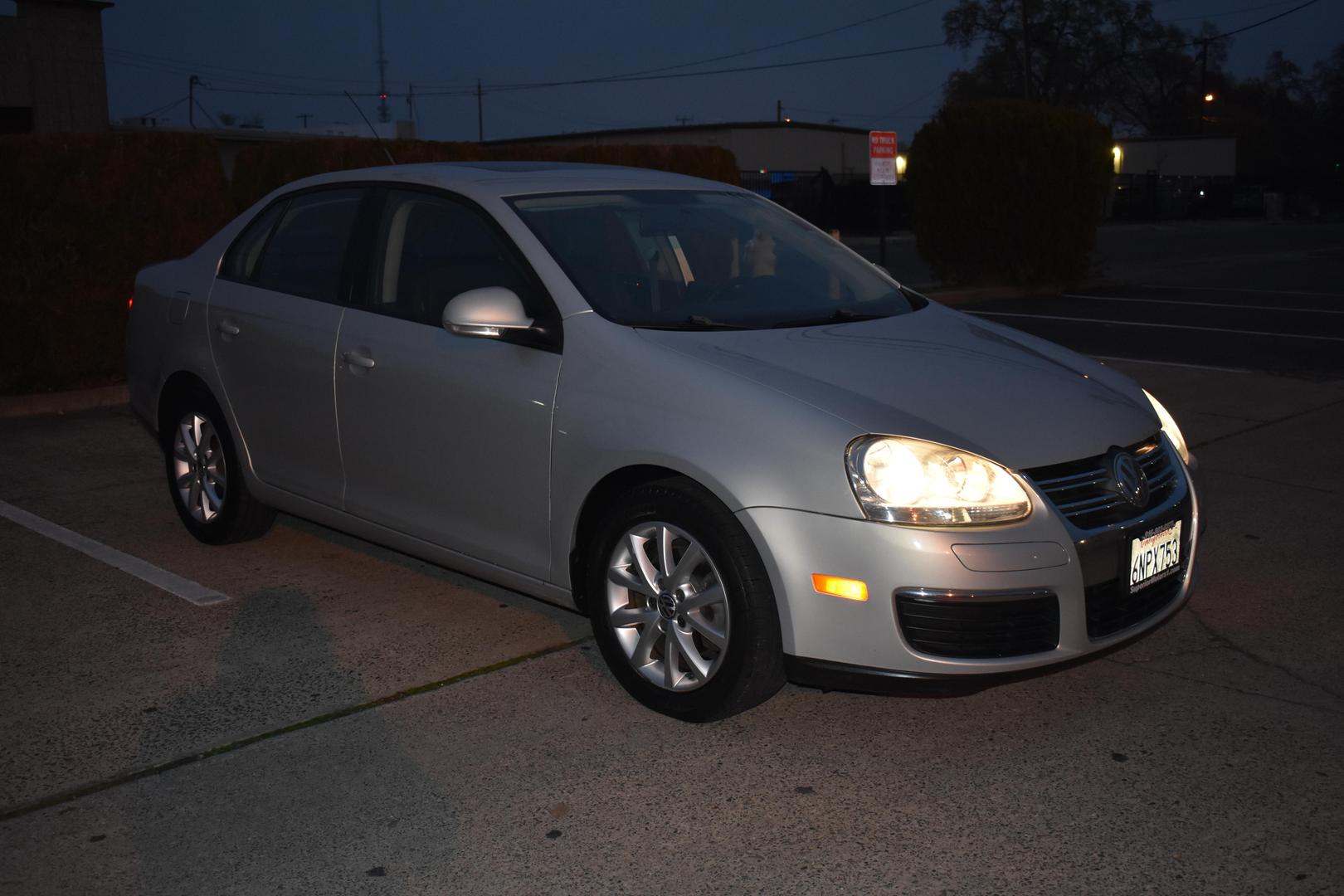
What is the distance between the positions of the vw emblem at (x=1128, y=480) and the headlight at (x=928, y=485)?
406mm

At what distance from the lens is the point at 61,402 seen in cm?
951

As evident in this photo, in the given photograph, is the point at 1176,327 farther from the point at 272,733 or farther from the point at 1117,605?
the point at 272,733

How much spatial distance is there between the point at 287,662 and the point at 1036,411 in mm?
2606

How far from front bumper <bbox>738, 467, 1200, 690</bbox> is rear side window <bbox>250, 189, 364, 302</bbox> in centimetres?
234

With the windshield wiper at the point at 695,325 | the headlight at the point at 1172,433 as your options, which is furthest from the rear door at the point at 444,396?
the headlight at the point at 1172,433

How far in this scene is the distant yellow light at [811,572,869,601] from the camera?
3607mm

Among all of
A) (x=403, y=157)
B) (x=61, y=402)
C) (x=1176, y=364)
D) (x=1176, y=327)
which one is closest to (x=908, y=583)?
(x=61, y=402)

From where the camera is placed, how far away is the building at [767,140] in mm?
52844

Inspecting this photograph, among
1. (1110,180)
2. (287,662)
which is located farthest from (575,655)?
(1110,180)

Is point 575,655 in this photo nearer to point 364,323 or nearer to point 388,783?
point 388,783

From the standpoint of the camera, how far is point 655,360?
13.4ft

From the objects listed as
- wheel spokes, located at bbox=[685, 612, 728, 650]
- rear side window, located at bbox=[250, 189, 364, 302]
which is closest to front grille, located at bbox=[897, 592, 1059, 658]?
wheel spokes, located at bbox=[685, 612, 728, 650]

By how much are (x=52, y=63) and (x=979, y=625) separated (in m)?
25.3

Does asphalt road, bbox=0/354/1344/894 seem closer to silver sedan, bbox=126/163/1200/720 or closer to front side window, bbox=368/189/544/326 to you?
silver sedan, bbox=126/163/1200/720
